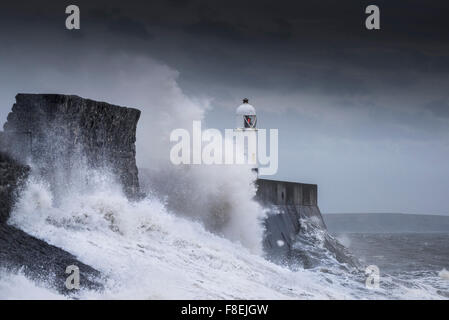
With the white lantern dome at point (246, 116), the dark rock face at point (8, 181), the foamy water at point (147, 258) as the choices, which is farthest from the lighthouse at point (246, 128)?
the dark rock face at point (8, 181)

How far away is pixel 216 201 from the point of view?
36.0 feet

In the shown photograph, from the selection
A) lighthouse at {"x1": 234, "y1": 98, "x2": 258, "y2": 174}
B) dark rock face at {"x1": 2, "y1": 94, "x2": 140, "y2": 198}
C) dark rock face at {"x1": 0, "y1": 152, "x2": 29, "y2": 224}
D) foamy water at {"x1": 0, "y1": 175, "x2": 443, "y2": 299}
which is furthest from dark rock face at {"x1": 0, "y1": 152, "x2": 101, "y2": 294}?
lighthouse at {"x1": 234, "y1": 98, "x2": 258, "y2": 174}

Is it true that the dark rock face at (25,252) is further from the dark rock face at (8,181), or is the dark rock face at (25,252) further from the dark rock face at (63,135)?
the dark rock face at (63,135)

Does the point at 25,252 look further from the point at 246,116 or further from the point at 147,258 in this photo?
the point at 246,116

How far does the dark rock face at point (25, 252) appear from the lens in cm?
555

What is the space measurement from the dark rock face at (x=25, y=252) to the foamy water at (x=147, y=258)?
0.13 meters

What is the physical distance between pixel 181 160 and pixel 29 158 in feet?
12.9

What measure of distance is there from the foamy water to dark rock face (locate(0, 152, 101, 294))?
132mm

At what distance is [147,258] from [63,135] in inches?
Result: 76.7

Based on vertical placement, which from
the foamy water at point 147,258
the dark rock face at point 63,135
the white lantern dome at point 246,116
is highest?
the white lantern dome at point 246,116

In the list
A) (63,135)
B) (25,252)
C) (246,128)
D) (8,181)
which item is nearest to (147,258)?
(25,252)

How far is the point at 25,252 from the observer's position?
589 cm

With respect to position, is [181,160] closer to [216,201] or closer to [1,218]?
[216,201]

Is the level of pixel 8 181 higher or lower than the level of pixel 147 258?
higher
